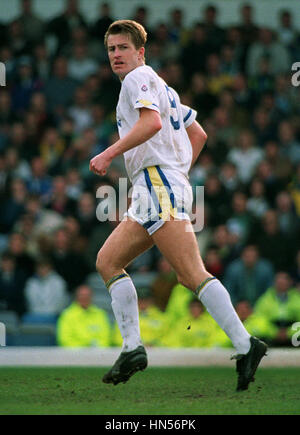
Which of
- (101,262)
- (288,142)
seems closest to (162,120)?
(101,262)

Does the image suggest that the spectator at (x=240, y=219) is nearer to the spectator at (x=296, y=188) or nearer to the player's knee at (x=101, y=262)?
the spectator at (x=296, y=188)

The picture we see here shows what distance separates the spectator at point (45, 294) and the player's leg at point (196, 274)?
592cm

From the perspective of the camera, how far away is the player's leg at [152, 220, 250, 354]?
5531 millimetres

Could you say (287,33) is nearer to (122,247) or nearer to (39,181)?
(39,181)

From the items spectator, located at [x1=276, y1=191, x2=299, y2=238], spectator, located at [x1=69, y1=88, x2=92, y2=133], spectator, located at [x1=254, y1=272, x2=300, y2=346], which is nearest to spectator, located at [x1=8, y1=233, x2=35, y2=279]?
spectator, located at [x1=69, y1=88, x2=92, y2=133]

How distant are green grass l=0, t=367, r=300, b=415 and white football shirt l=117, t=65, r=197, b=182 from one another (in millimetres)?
1397

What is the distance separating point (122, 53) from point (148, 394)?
84.5 inches

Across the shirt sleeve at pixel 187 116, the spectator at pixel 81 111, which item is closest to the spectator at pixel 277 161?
the spectator at pixel 81 111

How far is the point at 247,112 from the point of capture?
44.6 ft

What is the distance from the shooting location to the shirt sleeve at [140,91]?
5.48 m
